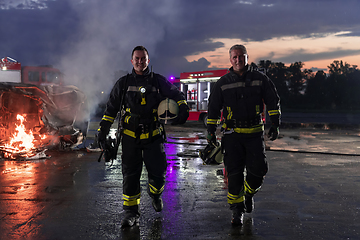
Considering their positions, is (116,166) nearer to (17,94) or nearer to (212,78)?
(17,94)

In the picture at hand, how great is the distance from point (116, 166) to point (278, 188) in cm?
323

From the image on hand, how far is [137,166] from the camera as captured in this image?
346cm

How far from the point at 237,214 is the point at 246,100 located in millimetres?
1244

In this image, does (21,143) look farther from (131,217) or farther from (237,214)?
(237,214)

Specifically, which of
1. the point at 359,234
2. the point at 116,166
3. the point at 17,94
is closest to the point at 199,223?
the point at 359,234

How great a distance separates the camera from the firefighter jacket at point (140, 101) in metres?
3.44

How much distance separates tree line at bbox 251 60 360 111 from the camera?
46.1 m

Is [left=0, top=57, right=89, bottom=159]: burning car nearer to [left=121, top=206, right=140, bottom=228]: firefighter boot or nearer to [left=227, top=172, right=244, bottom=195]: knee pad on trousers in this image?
[left=121, top=206, right=140, bottom=228]: firefighter boot

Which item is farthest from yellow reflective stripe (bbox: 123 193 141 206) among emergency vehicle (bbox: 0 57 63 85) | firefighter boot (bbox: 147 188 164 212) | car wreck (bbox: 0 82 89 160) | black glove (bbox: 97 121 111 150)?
emergency vehicle (bbox: 0 57 63 85)

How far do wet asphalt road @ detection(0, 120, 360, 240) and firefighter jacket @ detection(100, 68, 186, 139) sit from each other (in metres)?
1.00

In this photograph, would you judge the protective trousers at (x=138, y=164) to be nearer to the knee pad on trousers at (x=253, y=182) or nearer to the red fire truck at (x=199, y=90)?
the knee pad on trousers at (x=253, y=182)

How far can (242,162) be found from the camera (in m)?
3.46

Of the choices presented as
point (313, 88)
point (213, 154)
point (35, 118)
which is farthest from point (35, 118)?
point (313, 88)

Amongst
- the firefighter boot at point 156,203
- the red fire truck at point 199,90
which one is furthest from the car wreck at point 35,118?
the red fire truck at point 199,90
